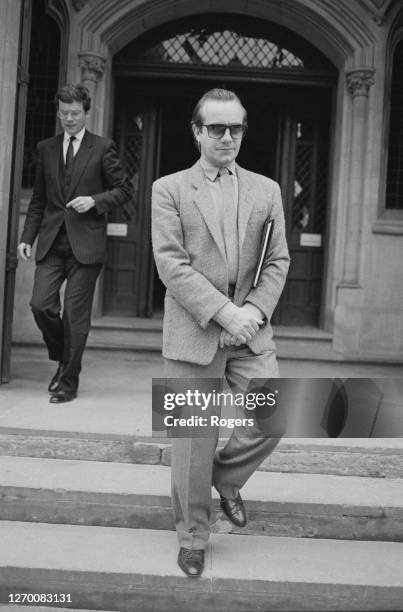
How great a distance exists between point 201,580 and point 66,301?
2350 mm

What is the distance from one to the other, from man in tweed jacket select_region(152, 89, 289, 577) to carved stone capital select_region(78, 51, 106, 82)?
204 inches

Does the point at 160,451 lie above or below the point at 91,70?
below

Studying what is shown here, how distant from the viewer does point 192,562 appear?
286 centimetres

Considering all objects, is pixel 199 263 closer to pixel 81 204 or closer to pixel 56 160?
pixel 81 204

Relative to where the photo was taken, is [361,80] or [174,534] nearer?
[174,534]

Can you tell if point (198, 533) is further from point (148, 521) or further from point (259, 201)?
point (259, 201)

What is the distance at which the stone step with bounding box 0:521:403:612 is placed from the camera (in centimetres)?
287

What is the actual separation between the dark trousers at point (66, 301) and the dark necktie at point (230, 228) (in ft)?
6.91

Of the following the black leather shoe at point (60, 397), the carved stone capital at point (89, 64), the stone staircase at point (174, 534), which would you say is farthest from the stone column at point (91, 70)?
the stone staircase at point (174, 534)

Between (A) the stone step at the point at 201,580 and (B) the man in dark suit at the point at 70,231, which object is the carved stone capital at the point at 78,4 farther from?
(A) the stone step at the point at 201,580

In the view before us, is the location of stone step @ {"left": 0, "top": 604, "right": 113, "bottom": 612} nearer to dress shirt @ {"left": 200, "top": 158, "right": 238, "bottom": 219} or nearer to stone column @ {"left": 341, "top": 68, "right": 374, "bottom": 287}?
dress shirt @ {"left": 200, "top": 158, "right": 238, "bottom": 219}

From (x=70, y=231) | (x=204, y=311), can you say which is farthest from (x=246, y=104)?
(x=204, y=311)

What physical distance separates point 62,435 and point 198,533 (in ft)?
4.56

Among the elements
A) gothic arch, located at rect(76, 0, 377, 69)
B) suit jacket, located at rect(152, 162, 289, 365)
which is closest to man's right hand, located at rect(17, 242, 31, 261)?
suit jacket, located at rect(152, 162, 289, 365)
